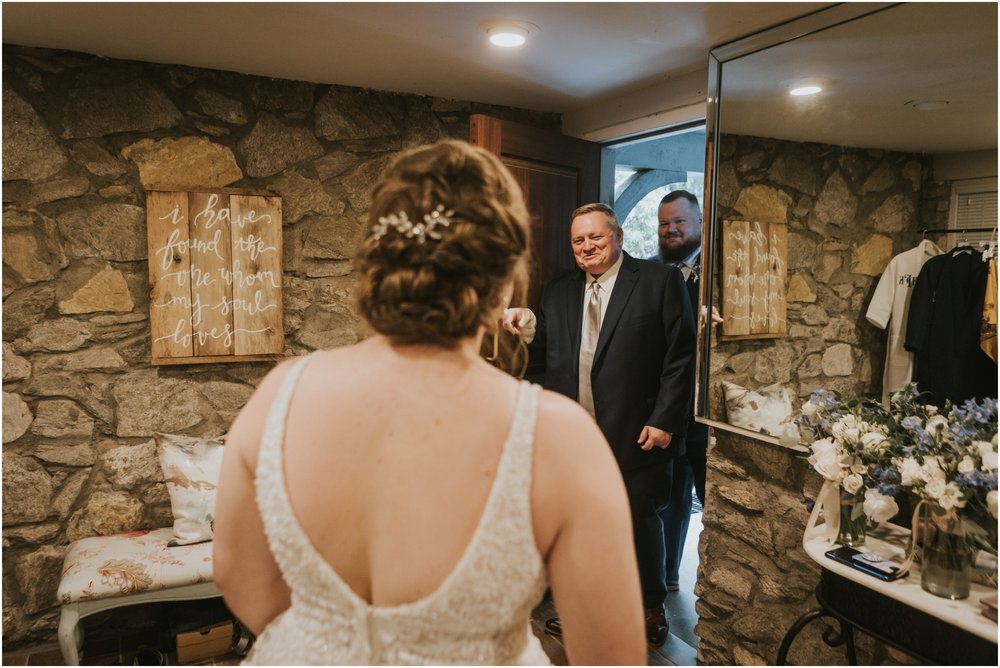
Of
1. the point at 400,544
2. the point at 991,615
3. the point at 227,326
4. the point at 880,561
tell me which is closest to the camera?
the point at 400,544

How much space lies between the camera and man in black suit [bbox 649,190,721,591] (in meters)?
2.89

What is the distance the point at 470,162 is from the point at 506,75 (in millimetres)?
1945

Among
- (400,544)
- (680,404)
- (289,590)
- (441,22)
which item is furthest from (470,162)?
(680,404)

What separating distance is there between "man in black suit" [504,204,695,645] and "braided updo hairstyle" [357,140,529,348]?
1.74 metres

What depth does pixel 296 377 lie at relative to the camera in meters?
0.90

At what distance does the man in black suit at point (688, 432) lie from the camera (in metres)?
2.89

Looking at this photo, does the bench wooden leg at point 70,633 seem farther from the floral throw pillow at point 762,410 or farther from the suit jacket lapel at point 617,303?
the floral throw pillow at point 762,410

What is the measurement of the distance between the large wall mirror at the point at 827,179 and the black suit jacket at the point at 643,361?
14 cm

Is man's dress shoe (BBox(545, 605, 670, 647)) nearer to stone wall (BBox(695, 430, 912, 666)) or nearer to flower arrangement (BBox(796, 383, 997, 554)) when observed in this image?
stone wall (BBox(695, 430, 912, 666))

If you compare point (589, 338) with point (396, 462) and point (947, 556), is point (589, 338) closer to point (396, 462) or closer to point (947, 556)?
point (947, 556)

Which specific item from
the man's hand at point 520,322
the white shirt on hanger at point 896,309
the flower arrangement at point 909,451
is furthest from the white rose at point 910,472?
the man's hand at point 520,322

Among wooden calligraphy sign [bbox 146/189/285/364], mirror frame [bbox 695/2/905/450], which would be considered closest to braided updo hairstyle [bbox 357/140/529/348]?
mirror frame [bbox 695/2/905/450]

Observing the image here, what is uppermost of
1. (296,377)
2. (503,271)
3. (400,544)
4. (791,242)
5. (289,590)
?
(791,242)

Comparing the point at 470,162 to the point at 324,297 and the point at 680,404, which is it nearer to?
the point at 680,404
